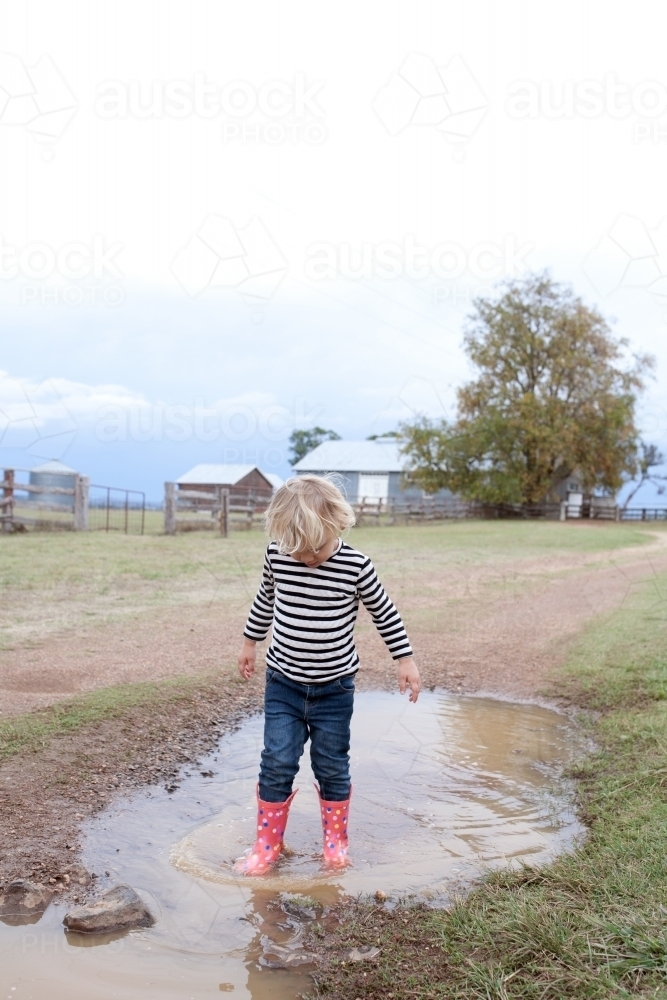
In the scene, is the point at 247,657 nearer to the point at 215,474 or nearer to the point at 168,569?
the point at 168,569

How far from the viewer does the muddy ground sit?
3604 millimetres

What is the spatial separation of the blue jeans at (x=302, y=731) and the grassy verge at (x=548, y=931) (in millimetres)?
565

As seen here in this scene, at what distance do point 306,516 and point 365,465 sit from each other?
1966 inches

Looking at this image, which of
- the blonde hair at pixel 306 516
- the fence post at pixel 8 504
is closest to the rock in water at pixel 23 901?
the blonde hair at pixel 306 516

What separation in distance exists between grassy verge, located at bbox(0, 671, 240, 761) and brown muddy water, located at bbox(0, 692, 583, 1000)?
1.83 feet

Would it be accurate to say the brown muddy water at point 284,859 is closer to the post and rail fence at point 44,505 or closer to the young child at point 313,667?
the young child at point 313,667

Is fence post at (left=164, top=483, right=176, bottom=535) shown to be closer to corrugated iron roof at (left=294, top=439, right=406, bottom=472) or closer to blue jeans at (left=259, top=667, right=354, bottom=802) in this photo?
blue jeans at (left=259, top=667, right=354, bottom=802)

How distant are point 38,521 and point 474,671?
1311cm

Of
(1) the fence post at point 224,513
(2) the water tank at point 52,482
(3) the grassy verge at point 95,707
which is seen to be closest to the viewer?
(3) the grassy verge at point 95,707

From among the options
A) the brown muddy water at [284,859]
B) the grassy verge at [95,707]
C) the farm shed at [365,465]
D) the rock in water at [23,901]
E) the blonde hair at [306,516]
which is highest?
the farm shed at [365,465]

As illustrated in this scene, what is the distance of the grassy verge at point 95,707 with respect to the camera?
4.38 m

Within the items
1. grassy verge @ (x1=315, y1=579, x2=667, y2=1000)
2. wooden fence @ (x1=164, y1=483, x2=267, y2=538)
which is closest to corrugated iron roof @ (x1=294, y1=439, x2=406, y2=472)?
wooden fence @ (x1=164, y1=483, x2=267, y2=538)

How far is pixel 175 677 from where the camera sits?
19.6 feet

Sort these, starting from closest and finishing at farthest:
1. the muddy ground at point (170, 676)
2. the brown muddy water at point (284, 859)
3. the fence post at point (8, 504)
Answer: the brown muddy water at point (284, 859), the muddy ground at point (170, 676), the fence post at point (8, 504)
